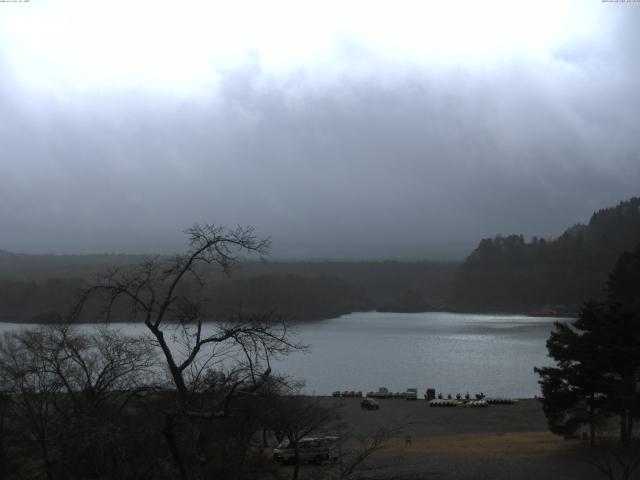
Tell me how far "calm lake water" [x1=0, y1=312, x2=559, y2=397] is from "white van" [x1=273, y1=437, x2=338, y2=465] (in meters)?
8.83

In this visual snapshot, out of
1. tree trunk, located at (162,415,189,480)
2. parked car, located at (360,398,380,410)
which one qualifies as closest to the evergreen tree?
parked car, located at (360,398,380,410)

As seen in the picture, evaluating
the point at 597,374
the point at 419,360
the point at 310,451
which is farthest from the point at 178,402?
the point at 419,360

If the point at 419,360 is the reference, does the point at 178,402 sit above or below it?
above

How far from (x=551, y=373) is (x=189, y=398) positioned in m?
14.0

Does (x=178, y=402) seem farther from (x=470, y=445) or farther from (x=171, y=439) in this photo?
(x=470, y=445)

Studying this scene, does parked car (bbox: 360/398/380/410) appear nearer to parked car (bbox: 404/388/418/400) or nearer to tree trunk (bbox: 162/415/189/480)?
parked car (bbox: 404/388/418/400)

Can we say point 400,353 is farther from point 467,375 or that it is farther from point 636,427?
point 636,427

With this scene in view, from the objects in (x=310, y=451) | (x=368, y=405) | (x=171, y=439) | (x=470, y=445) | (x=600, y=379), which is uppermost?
(x=171, y=439)

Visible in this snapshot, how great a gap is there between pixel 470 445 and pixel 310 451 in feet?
21.2

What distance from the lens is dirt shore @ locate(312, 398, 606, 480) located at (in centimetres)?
1530

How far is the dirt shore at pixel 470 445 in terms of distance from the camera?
15.3m

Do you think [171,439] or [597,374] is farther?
[597,374]

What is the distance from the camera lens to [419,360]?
162 ft

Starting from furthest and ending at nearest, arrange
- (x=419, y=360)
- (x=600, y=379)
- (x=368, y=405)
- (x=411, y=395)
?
(x=419, y=360)
(x=411, y=395)
(x=368, y=405)
(x=600, y=379)
